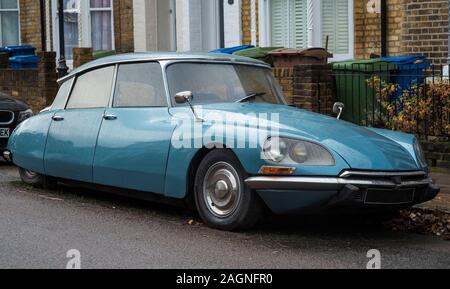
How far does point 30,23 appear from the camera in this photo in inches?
886

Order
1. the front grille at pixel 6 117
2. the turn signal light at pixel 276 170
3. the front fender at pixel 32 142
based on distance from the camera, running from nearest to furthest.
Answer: the turn signal light at pixel 276 170, the front fender at pixel 32 142, the front grille at pixel 6 117

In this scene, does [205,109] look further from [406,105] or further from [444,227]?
[406,105]

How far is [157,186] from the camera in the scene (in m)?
7.67

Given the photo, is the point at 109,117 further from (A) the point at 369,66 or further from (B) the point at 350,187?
(A) the point at 369,66

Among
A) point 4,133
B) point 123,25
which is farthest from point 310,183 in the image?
point 123,25

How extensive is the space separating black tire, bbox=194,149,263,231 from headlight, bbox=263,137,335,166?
30cm

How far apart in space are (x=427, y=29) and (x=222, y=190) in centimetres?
774

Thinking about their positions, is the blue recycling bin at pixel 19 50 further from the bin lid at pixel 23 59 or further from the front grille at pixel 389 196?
the front grille at pixel 389 196

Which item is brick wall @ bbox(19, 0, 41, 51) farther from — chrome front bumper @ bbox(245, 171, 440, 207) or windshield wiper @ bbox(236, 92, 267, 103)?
chrome front bumper @ bbox(245, 171, 440, 207)

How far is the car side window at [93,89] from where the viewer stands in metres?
8.71

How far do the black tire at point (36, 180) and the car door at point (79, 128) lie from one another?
18.4 inches

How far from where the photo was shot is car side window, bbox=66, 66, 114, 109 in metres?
8.71

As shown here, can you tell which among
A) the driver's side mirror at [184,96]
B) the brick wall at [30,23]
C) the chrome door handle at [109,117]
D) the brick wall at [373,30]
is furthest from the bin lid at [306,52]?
the brick wall at [30,23]
